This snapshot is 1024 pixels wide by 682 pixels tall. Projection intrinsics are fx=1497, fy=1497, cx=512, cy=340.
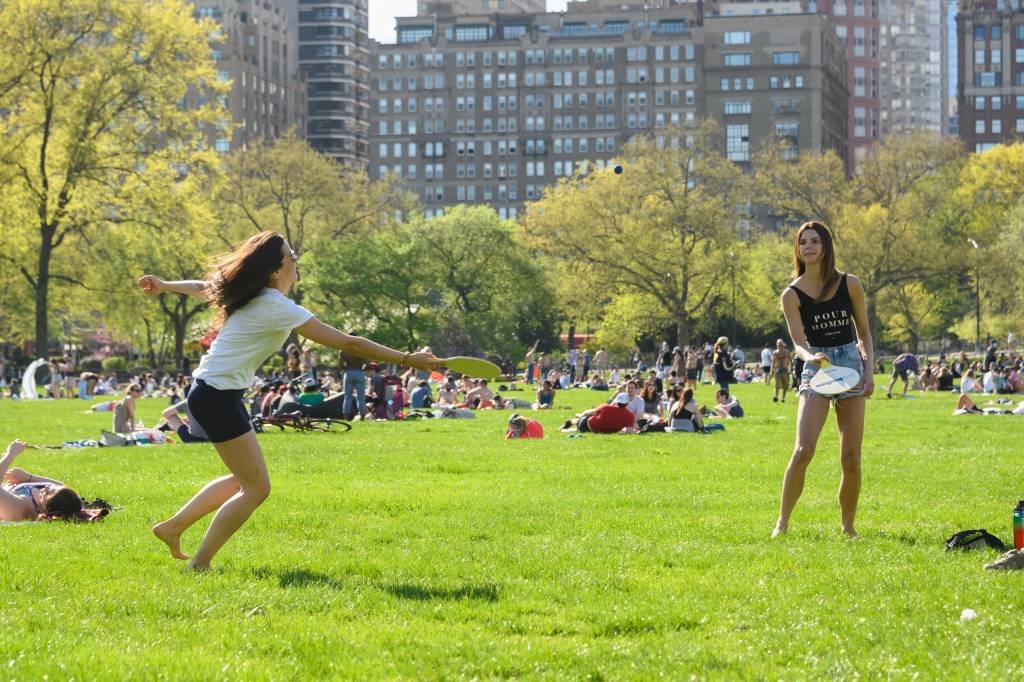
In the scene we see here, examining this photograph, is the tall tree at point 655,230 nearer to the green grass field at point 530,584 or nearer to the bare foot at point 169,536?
the green grass field at point 530,584

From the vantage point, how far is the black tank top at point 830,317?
33.6 ft

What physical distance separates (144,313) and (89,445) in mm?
49156

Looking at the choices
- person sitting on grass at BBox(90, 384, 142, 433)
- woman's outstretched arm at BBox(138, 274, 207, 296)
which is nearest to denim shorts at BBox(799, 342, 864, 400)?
woman's outstretched arm at BBox(138, 274, 207, 296)

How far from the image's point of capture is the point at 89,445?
23031mm

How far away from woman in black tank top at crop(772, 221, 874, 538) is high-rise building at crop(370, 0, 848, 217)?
171 m

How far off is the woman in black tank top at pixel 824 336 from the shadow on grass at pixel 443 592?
2.87m

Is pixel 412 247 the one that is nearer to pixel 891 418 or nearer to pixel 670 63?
pixel 891 418

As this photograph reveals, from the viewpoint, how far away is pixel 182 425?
23.9 m

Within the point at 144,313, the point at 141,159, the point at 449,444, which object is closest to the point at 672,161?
the point at 144,313

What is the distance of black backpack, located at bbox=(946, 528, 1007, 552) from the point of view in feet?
31.0

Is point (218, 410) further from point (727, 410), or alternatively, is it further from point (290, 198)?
point (290, 198)

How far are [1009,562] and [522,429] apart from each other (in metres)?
16.4

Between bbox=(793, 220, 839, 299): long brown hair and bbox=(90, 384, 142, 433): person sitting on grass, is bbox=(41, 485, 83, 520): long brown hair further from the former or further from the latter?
bbox=(90, 384, 142, 433): person sitting on grass

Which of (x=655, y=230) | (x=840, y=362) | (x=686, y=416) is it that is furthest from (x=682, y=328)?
(x=840, y=362)
